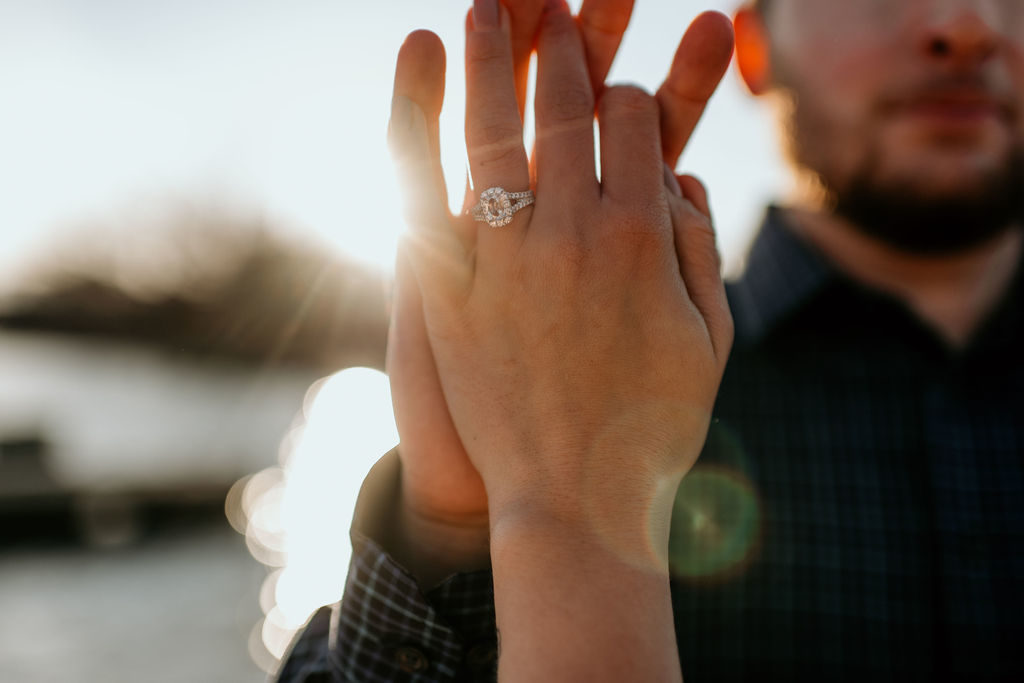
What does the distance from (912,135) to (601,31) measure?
3.21 feet

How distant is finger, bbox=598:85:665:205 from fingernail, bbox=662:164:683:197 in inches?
3.2

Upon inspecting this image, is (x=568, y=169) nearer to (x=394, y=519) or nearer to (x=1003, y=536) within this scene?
(x=394, y=519)

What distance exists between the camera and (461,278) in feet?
3.46

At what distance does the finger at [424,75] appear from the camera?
1069mm

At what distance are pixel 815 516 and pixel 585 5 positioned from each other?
3.93ft

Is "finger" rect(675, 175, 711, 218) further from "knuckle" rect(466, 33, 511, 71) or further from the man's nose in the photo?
the man's nose

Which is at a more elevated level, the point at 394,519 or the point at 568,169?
the point at 568,169

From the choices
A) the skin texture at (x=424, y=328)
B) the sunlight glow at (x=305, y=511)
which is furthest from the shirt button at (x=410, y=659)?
the sunlight glow at (x=305, y=511)

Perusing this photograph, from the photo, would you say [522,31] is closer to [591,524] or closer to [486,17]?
[486,17]

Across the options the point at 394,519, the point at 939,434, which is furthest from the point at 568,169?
the point at 939,434

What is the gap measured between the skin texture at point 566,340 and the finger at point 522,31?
18mm

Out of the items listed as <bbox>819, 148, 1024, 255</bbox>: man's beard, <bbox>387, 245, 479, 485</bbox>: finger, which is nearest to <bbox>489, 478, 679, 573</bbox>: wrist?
<bbox>387, 245, 479, 485</bbox>: finger

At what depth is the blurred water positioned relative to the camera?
6.90 m

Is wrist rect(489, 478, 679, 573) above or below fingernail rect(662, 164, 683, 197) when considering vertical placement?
below
